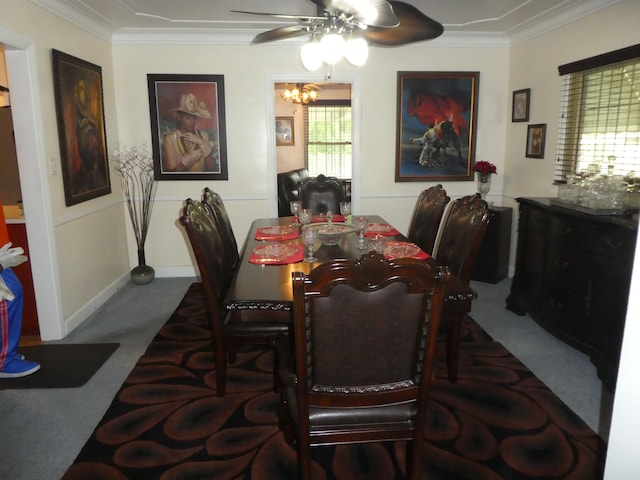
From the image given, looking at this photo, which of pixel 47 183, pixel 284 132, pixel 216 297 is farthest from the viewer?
pixel 284 132

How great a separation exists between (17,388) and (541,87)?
4630 mm

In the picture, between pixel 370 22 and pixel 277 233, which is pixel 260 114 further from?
pixel 370 22

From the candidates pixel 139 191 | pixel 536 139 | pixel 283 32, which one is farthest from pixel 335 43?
pixel 139 191

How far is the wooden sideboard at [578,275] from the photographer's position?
2698mm

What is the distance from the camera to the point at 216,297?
2377 millimetres

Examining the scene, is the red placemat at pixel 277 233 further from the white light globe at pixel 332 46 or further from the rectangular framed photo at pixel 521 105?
the rectangular framed photo at pixel 521 105

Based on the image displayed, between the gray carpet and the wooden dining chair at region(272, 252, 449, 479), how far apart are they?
1.22m

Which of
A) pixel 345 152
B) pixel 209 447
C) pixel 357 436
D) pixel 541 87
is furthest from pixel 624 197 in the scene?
pixel 345 152

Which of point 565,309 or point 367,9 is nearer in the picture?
point 367,9

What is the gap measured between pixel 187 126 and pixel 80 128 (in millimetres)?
1111

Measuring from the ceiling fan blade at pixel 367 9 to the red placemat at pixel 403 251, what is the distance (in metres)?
1.16

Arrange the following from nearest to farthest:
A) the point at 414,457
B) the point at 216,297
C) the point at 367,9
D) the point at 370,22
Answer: the point at 414,457
the point at 367,9
the point at 370,22
the point at 216,297

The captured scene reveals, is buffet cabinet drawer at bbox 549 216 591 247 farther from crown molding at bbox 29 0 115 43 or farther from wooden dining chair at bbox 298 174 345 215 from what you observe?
crown molding at bbox 29 0 115 43

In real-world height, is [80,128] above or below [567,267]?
above
